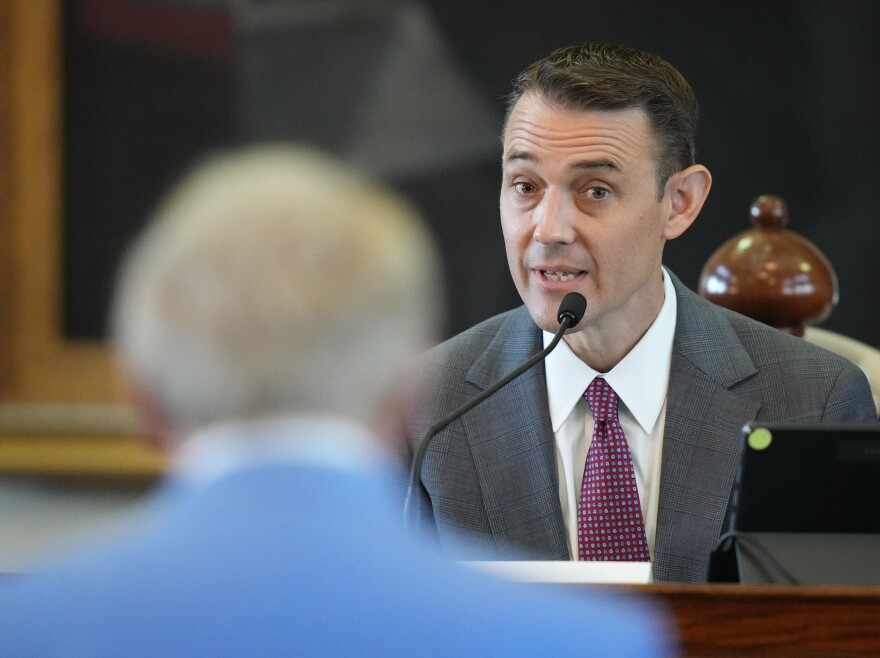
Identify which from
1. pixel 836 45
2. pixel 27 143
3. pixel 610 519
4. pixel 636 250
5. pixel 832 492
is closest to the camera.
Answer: pixel 832 492

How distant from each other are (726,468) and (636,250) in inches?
12.5

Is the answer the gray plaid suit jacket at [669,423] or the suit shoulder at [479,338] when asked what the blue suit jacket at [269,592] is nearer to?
the gray plaid suit jacket at [669,423]

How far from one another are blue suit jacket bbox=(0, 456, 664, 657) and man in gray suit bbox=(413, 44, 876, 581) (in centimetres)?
95

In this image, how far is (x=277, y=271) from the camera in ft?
2.16

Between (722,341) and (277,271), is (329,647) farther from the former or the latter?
(722,341)

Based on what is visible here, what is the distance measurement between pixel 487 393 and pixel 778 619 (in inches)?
15.5

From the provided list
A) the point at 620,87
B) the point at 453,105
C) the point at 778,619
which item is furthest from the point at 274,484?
the point at 453,105

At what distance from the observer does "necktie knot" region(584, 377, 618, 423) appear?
65.5 inches

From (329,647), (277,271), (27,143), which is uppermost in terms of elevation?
(27,143)

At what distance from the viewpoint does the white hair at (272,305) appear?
2.15 ft

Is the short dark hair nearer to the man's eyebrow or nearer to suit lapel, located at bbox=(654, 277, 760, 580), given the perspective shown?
the man's eyebrow

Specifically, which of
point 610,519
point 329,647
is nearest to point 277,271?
point 329,647

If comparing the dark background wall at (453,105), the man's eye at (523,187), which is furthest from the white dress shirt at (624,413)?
the dark background wall at (453,105)

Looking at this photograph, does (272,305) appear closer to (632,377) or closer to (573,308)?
(573,308)
